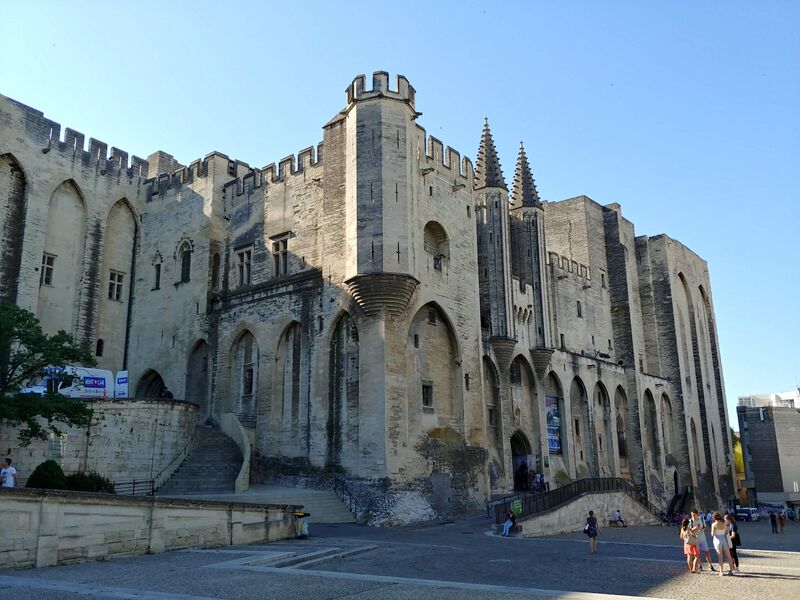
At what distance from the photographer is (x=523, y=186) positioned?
130 feet

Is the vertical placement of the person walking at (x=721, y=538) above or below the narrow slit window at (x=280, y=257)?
below

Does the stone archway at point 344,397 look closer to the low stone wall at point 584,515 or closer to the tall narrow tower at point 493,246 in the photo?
the low stone wall at point 584,515

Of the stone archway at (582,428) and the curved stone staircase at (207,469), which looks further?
the stone archway at (582,428)

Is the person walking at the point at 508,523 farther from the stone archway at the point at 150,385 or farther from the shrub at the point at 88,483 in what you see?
the stone archway at the point at 150,385

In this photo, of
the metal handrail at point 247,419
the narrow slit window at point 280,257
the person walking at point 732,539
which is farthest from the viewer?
the narrow slit window at point 280,257

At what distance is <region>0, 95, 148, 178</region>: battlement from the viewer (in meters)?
32.0

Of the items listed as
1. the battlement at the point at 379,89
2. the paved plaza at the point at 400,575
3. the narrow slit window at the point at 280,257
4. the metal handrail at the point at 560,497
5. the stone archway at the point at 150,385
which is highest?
the battlement at the point at 379,89

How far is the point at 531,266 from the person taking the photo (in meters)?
38.4

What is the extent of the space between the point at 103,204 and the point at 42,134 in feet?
13.2

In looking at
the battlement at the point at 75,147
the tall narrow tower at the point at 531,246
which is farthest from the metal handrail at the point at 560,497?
the battlement at the point at 75,147

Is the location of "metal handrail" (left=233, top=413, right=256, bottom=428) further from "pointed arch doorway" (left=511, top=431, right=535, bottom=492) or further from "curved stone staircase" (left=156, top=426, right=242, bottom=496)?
"pointed arch doorway" (left=511, top=431, right=535, bottom=492)

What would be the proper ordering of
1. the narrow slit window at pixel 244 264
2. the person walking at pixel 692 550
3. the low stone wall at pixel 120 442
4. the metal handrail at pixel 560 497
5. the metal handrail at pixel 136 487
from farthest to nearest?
the narrow slit window at pixel 244 264
the metal handrail at pixel 560 497
the metal handrail at pixel 136 487
the low stone wall at pixel 120 442
the person walking at pixel 692 550

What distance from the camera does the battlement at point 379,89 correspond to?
2778cm

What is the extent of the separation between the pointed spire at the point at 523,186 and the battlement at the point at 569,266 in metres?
Answer: 4.18
